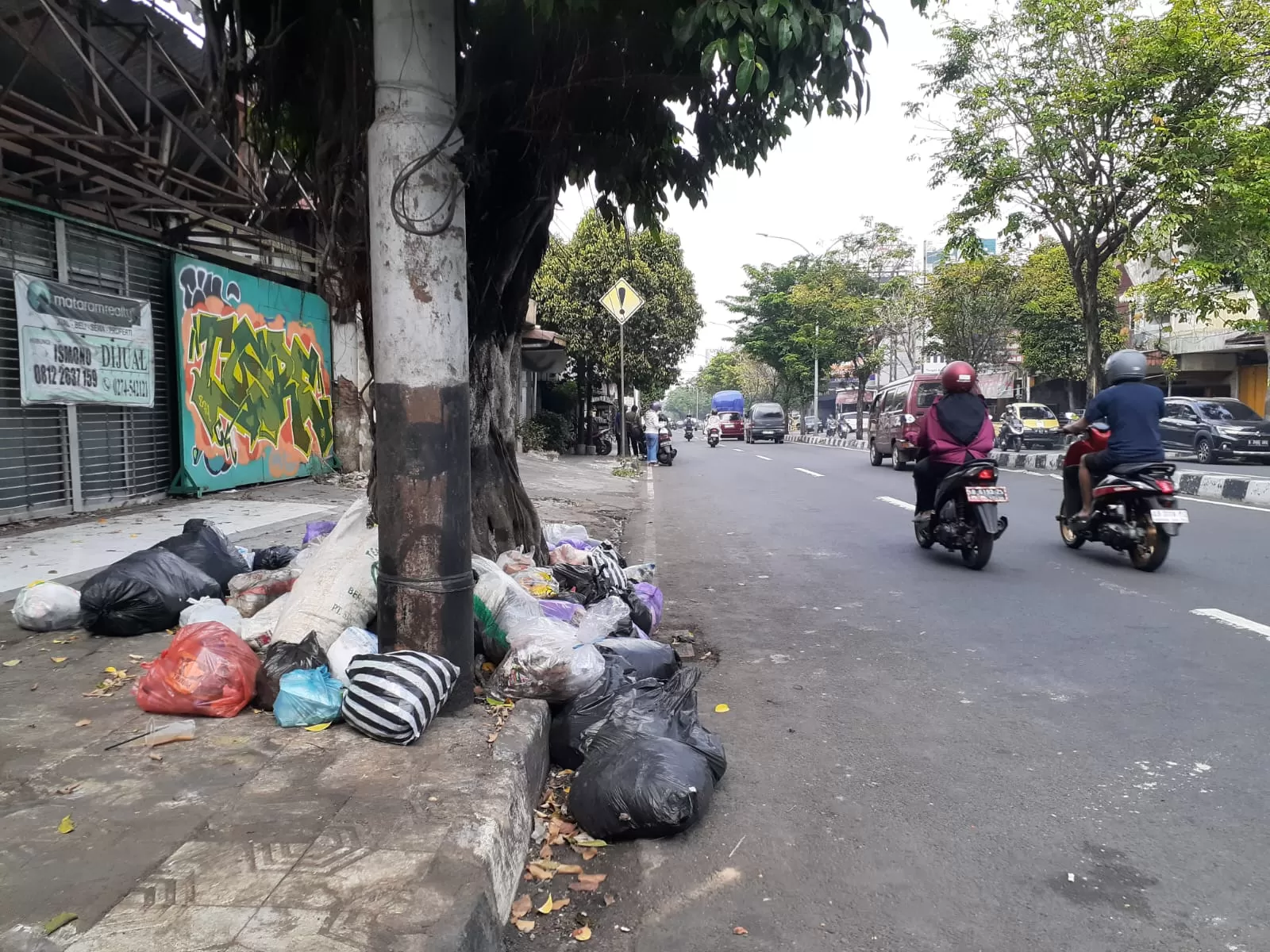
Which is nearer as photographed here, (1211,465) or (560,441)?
(1211,465)

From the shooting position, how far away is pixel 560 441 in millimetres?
22719

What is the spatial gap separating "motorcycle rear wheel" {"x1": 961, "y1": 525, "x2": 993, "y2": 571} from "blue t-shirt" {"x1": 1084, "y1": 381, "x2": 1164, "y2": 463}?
3.84ft

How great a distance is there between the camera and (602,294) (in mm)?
20781

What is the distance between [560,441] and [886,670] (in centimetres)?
1851

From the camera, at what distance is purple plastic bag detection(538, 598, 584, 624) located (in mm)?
4293

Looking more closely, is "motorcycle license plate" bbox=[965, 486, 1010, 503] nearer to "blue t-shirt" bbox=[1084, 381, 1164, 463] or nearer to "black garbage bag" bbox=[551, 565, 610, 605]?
"blue t-shirt" bbox=[1084, 381, 1164, 463]

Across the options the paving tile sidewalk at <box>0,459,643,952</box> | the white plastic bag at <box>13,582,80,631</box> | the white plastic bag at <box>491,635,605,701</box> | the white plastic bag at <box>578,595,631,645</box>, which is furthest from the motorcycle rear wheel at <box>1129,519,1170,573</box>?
the white plastic bag at <box>13,582,80,631</box>

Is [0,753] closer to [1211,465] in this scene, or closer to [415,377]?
[415,377]

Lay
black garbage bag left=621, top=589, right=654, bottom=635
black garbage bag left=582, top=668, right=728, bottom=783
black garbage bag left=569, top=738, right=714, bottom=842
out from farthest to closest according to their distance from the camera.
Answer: black garbage bag left=621, top=589, right=654, bottom=635, black garbage bag left=582, top=668, right=728, bottom=783, black garbage bag left=569, top=738, right=714, bottom=842

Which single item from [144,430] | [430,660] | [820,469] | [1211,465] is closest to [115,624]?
[430,660]

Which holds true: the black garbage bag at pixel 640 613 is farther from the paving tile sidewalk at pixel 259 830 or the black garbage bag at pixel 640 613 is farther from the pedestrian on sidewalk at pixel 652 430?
the pedestrian on sidewalk at pixel 652 430

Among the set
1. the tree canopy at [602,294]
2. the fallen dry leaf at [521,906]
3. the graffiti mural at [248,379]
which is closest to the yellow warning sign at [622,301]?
the tree canopy at [602,294]

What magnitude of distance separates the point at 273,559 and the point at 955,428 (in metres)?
5.33

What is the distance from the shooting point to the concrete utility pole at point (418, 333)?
3264mm
